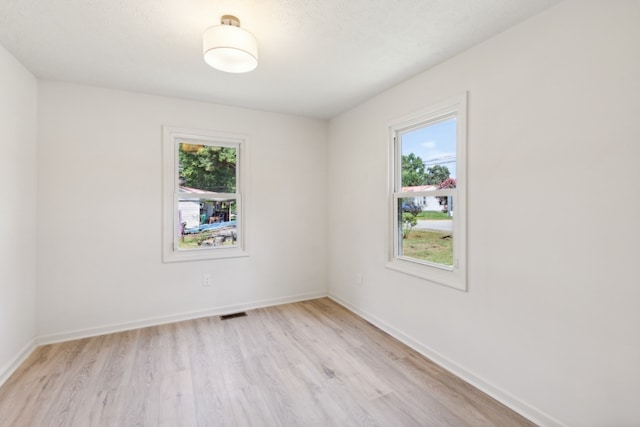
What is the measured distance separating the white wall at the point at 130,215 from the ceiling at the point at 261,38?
0.36m

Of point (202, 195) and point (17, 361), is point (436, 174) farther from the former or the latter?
point (17, 361)

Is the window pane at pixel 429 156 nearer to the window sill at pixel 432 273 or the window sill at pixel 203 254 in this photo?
the window sill at pixel 432 273

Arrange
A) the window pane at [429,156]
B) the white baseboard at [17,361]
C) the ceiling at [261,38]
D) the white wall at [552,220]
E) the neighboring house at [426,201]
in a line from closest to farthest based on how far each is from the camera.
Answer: the white wall at [552,220], the ceiling at [261,38], the white baseboard at [17,361], the window pane at [429,156], the neighboring house at [426,201]

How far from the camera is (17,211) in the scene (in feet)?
7.75

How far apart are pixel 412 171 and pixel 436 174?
30 centimetres

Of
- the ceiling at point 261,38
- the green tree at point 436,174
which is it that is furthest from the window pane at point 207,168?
the green tree at point 436,174

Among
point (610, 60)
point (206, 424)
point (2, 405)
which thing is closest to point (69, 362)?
point (2, 405)

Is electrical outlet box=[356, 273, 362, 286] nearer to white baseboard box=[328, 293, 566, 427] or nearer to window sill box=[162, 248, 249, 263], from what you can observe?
white baseboard box=[328, 293, 566, 427]

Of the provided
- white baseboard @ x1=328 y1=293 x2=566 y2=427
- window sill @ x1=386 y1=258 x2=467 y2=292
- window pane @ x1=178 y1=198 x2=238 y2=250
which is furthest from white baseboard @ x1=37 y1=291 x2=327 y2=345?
window sill @ x1=386 y1=258 x2=467 y2=292

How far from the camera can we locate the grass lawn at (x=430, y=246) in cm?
242

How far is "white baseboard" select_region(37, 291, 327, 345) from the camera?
278 cm

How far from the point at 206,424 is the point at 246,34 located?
93.4 inches

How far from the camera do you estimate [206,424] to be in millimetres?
1746

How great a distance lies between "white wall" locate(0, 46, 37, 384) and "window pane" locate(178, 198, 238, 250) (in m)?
1.23
